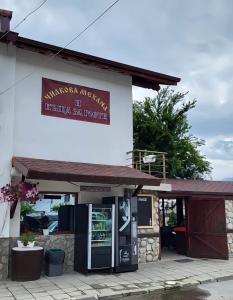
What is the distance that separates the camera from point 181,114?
2611 centimetres

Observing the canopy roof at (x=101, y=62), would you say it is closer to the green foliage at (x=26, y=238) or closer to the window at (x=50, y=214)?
the window at (x=50, y=214)

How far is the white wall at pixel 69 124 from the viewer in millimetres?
11023

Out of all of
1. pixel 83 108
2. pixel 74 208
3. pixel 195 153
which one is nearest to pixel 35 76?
pixel 83 108

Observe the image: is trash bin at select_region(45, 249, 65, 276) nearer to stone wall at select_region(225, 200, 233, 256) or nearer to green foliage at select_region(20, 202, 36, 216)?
green foliage at select_region(20, 202, 36, 216)

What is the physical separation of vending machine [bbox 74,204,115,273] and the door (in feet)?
16.0

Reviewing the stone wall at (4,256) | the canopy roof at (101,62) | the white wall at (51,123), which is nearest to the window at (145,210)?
the white wall at (51,123)

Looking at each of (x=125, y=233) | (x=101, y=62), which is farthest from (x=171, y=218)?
(x=101, y=62)

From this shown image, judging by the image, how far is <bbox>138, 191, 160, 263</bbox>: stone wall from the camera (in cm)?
1264

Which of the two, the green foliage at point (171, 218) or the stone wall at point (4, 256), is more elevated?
the green foliage at point (171, 218)

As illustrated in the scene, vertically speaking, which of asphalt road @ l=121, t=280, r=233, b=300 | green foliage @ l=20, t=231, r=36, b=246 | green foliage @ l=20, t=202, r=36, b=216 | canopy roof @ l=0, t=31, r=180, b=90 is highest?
canopy roof @ l=0, t=31, r=180, b=90

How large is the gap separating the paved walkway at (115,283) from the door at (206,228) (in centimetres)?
159

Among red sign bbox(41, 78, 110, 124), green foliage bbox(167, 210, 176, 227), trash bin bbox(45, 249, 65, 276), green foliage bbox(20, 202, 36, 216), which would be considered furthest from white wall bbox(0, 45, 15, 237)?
green foliage bbox(167, 210, 176, 227)

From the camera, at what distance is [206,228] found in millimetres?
14250

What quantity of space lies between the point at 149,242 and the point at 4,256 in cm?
517
